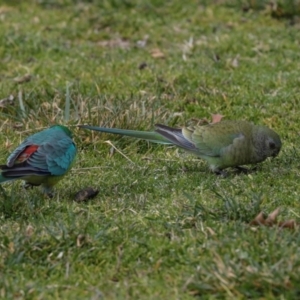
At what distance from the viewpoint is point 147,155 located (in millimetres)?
6891

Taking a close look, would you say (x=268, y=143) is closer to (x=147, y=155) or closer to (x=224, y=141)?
(x=224, y=141)

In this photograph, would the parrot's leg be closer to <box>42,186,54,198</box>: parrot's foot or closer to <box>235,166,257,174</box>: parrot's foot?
<box>235,166,257,174</box>: parrot's foot

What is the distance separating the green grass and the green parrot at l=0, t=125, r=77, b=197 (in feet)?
0.42

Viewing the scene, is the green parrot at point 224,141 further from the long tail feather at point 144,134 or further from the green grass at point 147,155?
the green grass at point 147,155

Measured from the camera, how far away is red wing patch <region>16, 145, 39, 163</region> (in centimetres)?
565

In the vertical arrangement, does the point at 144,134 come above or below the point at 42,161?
below

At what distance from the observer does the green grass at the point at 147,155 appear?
177 inches

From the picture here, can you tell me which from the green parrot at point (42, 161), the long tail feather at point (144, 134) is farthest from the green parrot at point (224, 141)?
the green parrot at point (42, 161)

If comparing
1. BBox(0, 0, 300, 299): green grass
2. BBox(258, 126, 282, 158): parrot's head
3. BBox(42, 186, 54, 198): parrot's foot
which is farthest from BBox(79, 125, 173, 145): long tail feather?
BBox(42, 186, 54, 198): parrot's foot

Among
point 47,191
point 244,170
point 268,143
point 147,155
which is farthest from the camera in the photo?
point 147,155

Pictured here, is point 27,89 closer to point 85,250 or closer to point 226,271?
point 85,250

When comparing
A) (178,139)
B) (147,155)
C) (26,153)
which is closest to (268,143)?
(178,139)

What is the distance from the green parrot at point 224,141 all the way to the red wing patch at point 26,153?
2.33 feet

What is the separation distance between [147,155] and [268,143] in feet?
3.44
